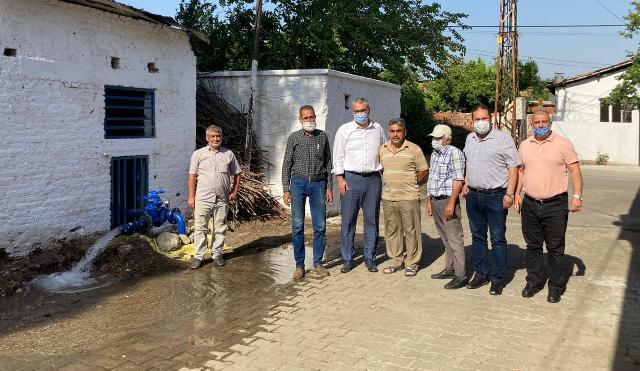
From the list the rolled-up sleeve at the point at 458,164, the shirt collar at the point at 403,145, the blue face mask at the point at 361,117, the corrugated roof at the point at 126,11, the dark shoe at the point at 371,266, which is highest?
the corrugated roof at the point at 126,11

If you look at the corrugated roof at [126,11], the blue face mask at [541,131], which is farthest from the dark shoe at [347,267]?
the corrugated roof at [126,11]

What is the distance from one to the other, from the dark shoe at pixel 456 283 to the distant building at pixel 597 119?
79.8 ft

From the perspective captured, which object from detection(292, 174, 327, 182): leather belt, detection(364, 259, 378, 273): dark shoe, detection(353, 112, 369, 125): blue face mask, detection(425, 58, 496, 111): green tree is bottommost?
detection(364, 259, 378, 273): dark shoe

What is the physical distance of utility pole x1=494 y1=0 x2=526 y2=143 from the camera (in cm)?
2316

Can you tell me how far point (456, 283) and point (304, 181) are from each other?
2.05 metres

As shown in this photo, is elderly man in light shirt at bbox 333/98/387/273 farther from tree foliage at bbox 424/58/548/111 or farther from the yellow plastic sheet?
tree foliage at bbox 424/58/548/111

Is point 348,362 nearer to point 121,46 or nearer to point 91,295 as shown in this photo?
point 91,295

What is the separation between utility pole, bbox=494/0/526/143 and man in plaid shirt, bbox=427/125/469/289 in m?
18.2

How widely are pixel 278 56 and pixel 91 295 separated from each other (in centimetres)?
1000

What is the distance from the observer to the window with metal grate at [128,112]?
334 inches

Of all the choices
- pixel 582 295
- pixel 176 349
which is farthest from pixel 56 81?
pixel 582 295

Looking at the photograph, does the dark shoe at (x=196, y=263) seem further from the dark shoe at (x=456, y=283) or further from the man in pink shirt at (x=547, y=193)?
the man in pink shirt at (x=547, y=193)

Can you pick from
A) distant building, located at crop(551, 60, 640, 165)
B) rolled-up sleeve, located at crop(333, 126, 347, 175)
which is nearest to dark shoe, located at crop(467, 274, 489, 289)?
rolled-up sleeve, located at crop(333, 126, 347, 175)

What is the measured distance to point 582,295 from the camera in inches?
235
